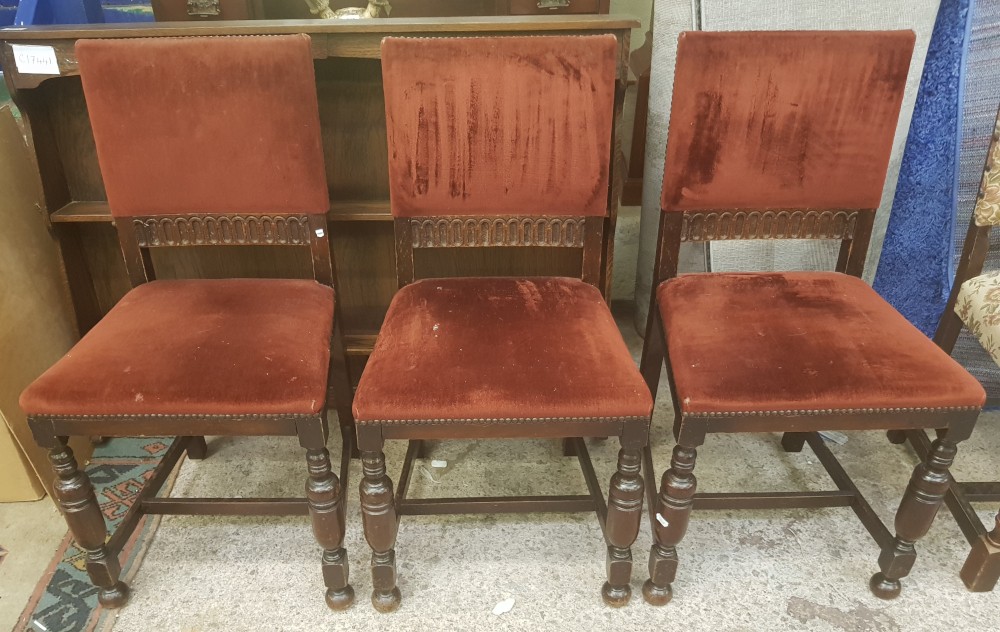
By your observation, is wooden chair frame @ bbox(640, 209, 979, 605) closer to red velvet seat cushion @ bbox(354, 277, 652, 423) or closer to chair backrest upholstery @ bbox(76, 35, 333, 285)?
red velvet seat cushion @ bbox(354, 277, 652, 423)

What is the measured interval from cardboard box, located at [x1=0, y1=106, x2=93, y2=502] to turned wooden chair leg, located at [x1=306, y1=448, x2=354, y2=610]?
0.90m

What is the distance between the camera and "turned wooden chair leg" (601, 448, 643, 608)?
4.63 ft

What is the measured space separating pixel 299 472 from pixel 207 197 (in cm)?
82

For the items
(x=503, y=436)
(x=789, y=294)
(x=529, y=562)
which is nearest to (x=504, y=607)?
(x=529, y=562)

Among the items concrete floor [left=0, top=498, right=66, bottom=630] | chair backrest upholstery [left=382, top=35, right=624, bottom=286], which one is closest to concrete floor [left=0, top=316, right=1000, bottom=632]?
concrete floor [left=0, top=498, right=66, bottom=630]

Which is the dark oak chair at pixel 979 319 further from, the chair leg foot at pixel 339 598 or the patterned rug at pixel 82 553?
the patterned rug at pixel 82 553

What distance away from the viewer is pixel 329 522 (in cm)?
148

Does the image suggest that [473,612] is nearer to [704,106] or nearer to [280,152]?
[280,152]

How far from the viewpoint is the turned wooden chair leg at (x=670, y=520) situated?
1426 millimetres

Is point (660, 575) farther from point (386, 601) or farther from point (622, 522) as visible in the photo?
point (386, 601)

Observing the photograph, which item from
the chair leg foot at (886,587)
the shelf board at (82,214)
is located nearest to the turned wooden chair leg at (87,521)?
the shelf board at (82,214)

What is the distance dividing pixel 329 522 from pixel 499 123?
0.93 m

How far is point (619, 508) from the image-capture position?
146 cm

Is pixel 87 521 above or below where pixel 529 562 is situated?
above
